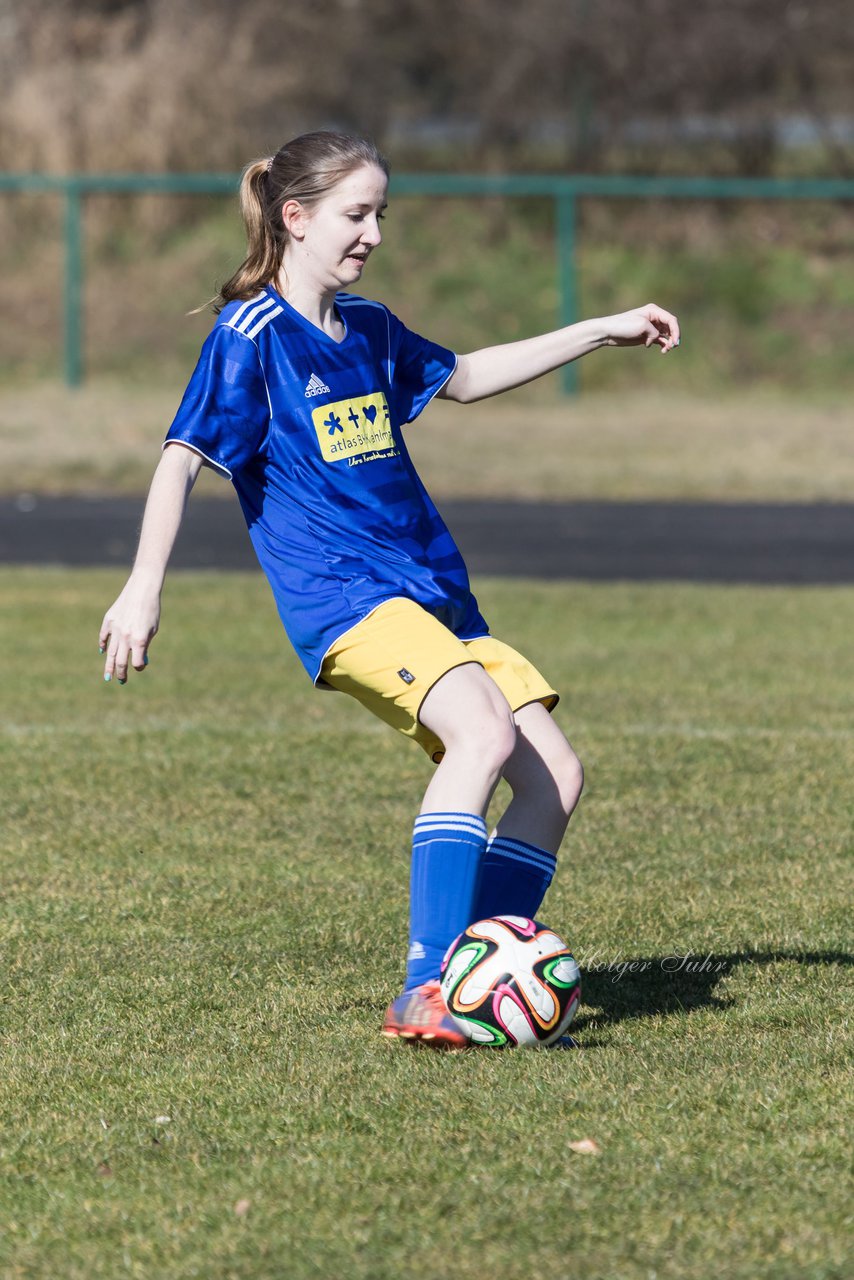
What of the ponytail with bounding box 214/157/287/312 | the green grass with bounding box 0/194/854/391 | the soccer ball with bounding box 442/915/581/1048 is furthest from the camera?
the green grass with bounding box 0/194/854/391

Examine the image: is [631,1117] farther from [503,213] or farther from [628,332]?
[503,213]

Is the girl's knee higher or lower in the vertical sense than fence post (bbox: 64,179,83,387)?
lower

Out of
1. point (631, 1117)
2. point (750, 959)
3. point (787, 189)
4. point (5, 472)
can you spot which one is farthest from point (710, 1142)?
point (787, 189)

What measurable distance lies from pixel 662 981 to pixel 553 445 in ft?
49.6

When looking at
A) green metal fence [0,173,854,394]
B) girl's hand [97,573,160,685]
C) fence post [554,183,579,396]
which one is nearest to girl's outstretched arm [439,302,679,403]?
girl's hand [97,573,160,685]

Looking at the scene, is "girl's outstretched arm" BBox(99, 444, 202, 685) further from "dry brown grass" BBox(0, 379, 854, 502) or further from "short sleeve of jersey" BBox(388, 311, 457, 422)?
"dry brown grass" BBox(0, 379, 854, 502)

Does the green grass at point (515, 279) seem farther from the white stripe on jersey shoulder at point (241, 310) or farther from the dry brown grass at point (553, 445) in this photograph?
the white stripe on jersey shoulder at point (241, 310)

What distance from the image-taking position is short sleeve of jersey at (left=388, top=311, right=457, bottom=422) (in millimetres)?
4504

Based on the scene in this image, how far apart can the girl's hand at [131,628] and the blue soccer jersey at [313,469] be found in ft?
1.28

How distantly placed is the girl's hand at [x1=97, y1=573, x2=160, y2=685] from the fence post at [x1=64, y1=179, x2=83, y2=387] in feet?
63.2

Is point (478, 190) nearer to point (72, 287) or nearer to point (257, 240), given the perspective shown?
point (72, 287)

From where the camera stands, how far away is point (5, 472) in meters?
18.2

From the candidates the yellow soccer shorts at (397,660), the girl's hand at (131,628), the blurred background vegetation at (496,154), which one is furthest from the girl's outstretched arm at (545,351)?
the blurred background vegetation at (496,154)

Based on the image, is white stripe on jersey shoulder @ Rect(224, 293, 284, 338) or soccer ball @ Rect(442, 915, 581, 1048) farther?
white stripe on jersey shoulder @ Rect(224, 293, 284, 338)
